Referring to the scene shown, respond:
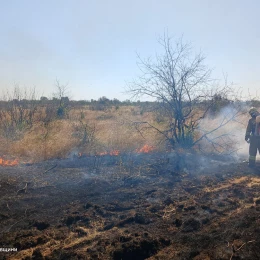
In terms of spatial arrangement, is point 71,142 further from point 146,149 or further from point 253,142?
point 253,142

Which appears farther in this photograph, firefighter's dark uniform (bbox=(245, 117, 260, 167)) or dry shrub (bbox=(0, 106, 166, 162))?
dry shrub (bbox=(0, 106, 166, 162))

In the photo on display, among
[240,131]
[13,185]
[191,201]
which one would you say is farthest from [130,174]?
[240,131]

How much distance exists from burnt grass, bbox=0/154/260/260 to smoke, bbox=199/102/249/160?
2.05 metres

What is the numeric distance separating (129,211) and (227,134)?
21.7 ft

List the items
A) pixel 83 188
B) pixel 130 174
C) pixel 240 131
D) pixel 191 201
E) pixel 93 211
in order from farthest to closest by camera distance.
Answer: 1. pixel 240 131
2. pixel 130 174
3. pixel 83 188
4. pixel 191 201
5. pixel 93 211

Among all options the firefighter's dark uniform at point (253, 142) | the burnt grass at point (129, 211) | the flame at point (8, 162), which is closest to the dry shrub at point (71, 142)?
the flame at point (8, 162)

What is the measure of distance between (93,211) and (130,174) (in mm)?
2655

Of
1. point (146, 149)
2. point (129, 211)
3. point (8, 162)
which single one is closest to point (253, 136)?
point (146, 149)

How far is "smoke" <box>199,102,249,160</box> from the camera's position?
10.4 m

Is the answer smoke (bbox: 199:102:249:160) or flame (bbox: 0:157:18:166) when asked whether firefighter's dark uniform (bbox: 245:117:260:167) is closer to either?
smoke (bbox: 199:102:249:160)

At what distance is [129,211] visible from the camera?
16.9 ft

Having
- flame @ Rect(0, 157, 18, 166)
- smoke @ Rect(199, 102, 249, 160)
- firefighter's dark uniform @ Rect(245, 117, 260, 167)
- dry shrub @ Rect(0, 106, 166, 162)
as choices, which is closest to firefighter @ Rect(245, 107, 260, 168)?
firefighter's dark uniform @ Rect(245, 117, 260, 167)

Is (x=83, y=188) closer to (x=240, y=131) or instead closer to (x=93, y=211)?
(x=93, y=211)

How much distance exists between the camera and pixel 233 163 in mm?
9172
